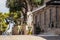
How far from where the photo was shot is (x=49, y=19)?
24406 mm

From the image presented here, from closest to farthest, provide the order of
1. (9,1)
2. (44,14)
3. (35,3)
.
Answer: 1. (44,14)
2. (35,3)
3. (9,1)

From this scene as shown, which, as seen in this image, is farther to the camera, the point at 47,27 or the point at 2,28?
the point at 2,28

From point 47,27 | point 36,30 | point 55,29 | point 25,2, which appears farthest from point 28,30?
point 25,2

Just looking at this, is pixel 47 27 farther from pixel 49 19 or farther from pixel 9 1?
pixel 9 1

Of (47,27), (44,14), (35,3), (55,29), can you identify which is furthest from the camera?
(35,3)

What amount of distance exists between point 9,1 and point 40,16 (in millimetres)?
7813

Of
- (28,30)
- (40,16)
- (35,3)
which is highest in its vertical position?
(35,3)

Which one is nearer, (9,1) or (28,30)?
(28,30)

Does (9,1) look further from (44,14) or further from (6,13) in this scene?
(44,14)

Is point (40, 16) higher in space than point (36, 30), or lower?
higher

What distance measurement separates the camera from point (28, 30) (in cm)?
2620

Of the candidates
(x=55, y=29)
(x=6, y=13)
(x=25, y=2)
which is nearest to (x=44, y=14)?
(x=55, y=29)

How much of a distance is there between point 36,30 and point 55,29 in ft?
13.9

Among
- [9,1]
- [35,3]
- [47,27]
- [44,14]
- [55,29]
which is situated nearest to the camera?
[55,29]
